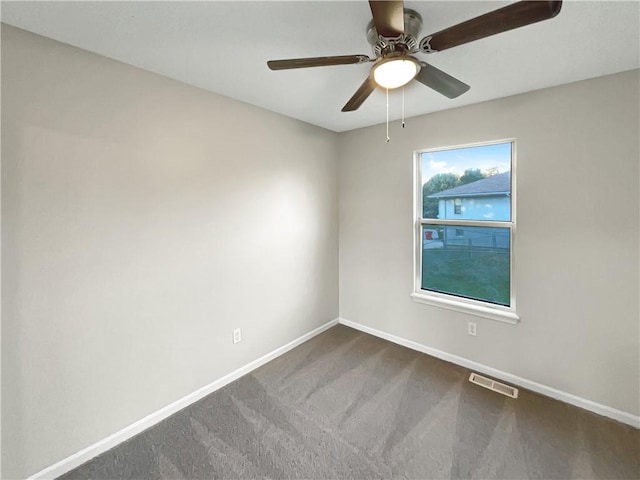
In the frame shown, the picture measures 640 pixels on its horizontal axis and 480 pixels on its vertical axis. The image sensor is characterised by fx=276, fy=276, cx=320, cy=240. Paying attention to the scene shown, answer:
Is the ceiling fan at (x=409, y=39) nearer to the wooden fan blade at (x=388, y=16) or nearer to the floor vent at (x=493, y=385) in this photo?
the wooden fan blade at (x=388, y=16)

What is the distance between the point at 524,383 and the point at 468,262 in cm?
108

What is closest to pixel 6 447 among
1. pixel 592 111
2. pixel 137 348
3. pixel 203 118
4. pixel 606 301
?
pixel 137 348

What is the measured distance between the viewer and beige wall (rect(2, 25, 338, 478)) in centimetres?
145

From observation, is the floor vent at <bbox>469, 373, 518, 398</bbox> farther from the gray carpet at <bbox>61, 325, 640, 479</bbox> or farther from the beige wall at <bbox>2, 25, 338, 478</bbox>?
the beige wall at <bbox>2, 25, 338, 478</bbox>

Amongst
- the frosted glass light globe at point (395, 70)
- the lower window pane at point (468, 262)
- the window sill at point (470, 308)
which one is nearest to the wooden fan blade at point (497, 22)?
the frosted glass light globe at point (395, 70)

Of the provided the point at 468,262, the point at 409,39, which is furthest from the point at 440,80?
the point at 468,262

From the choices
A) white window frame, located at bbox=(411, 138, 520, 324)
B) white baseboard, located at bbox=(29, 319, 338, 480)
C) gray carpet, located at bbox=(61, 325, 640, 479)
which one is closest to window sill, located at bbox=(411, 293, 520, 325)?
white window frame, located at bbox=(411, 138, 520, 324)

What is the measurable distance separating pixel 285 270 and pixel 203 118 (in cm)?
155

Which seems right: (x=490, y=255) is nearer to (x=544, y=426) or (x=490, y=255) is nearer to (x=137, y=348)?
(x=544, y=426)

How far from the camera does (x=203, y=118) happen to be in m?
2.12

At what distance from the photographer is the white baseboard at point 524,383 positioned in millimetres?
1938

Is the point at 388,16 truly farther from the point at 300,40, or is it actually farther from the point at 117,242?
the point at 117,242

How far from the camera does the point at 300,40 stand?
152cm

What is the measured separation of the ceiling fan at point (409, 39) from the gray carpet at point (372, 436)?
216 cm
